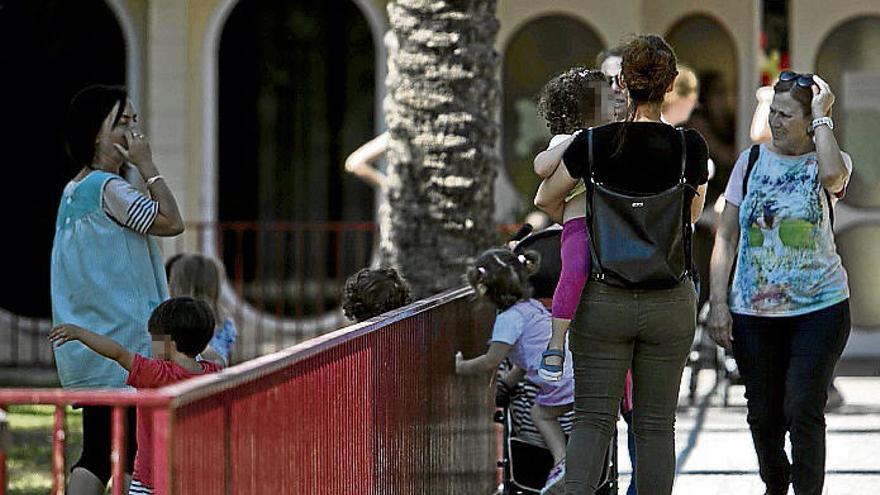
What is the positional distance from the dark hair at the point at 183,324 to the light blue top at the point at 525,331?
4.93 ft

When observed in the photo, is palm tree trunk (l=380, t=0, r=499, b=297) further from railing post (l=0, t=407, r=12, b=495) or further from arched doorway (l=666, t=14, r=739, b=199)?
railing post (l=0, t=407, r=12, b=495)

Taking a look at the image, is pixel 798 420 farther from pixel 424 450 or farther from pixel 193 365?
pixel 193 365

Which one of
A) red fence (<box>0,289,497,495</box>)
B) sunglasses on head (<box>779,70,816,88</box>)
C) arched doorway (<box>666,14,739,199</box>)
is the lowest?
red fence (<box>0,289,497,495</box>)

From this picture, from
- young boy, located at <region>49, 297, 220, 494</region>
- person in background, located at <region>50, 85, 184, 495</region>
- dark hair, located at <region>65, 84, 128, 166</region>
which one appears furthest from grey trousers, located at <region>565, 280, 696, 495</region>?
dark hair, located at <region>65, 84, 128, 166</region>

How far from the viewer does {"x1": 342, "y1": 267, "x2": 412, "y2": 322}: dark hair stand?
7.00 meters

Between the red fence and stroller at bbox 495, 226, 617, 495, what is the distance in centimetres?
23

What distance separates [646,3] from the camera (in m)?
15.4

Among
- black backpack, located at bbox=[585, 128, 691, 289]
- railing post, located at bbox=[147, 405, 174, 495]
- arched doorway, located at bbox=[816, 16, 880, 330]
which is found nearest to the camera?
railing post, located at bbox=[147, 405, 174, 495]

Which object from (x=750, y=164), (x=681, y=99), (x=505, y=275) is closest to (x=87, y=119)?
(x=505, y=275)

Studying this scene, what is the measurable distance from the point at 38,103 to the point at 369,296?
28.9 feet

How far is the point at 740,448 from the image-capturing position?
33.4 ft

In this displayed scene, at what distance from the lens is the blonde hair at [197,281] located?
821 centimetres

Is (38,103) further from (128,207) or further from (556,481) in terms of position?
(556,481)

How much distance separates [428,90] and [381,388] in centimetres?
455
